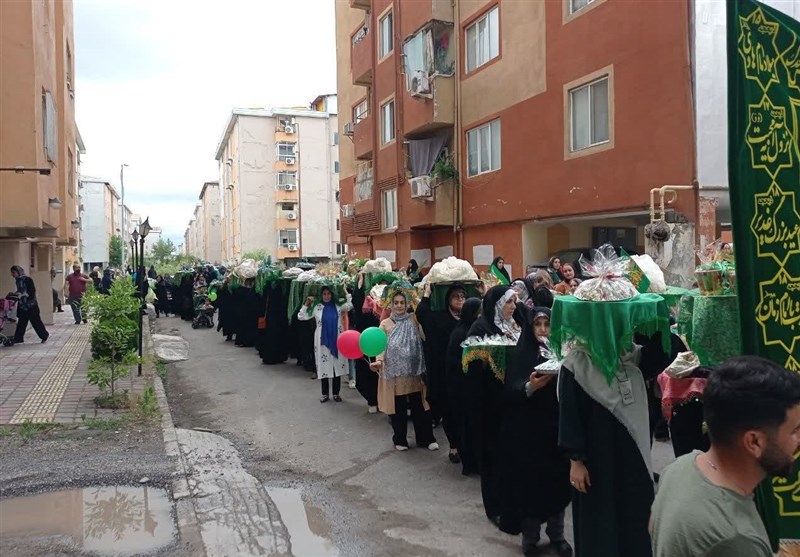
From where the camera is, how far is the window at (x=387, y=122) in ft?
74.9

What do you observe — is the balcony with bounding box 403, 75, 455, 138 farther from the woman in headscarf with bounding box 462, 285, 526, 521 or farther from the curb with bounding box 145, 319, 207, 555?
the woman in headscarf with bounding box 462, 285, 526, 521

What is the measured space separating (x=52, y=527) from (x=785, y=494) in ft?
17.1

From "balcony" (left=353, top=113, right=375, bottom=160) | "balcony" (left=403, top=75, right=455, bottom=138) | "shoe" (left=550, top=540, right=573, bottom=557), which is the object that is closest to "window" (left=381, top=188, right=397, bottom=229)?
"balcony" (left=353, top=113, right=375, bottom=160)

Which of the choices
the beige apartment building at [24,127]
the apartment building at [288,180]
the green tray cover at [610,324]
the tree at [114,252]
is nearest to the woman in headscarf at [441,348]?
the green tray cover at [610,324]

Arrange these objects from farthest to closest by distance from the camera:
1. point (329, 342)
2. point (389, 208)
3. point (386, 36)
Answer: point (389, 208), point (386, 36), point (329, 342)

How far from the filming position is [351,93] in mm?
28141

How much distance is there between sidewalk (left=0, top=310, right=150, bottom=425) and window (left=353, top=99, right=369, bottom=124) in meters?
14.2

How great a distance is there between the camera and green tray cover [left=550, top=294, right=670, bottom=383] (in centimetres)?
357

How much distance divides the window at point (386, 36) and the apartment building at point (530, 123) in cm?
7

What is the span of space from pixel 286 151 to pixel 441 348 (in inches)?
2048

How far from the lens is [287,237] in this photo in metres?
57.4

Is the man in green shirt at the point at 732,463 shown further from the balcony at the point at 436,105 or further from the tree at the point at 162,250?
the tree at the point at 162,250

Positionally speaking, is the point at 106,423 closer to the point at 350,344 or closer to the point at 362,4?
the point at 350,344

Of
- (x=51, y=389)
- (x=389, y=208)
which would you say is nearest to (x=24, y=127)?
(x=51, y=389)
